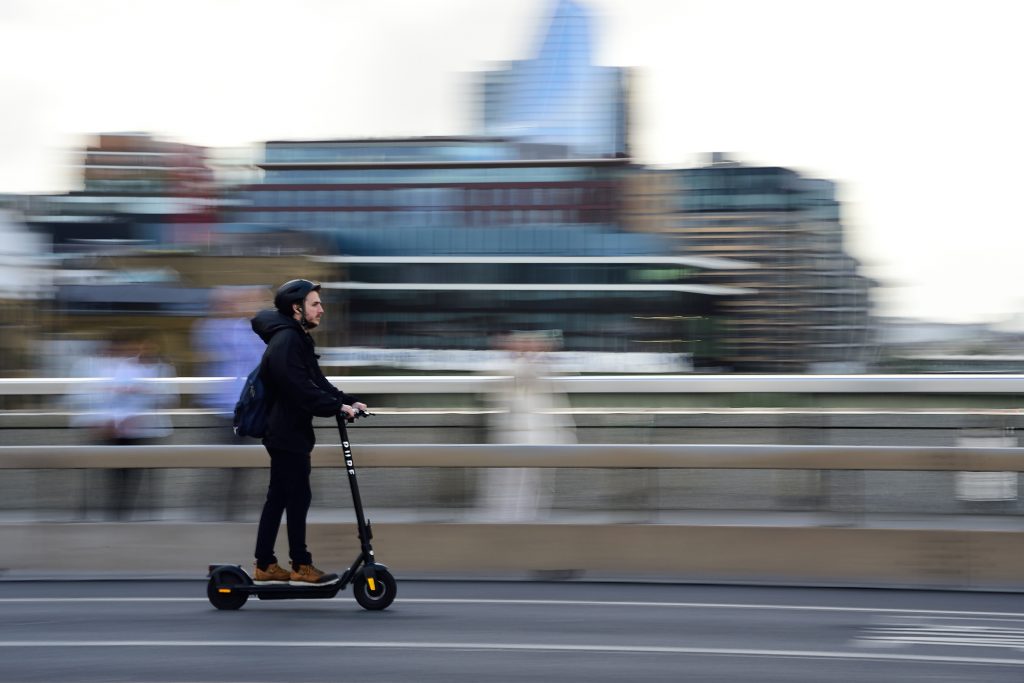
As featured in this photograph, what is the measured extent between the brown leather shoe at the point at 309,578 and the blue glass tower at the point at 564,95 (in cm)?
14254

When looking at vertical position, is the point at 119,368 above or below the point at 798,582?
above

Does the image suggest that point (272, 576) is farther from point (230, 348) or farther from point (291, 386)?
point (230, 348)

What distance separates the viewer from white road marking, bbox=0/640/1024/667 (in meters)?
6.52

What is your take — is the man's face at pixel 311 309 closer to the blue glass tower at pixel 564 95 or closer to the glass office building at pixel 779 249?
the glass office building at pixel 779 249

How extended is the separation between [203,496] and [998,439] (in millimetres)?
5283

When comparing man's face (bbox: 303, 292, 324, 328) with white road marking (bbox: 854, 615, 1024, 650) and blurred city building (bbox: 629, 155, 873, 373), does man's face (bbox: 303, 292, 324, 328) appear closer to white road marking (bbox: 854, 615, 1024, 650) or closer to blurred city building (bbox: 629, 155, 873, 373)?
white road marking (bbox: 854, 615, 1024, 650)

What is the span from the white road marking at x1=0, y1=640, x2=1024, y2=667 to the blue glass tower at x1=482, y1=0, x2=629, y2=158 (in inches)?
5647

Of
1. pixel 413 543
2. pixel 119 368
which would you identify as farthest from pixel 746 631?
pixel 119 368

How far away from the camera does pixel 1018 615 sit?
7953mm

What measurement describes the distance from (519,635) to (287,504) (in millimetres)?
1442

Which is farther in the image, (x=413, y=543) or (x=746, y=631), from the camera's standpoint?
(x=413, y=543)

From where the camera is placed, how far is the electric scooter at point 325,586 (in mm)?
7680

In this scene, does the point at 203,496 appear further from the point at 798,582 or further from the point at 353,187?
the point at 353,187

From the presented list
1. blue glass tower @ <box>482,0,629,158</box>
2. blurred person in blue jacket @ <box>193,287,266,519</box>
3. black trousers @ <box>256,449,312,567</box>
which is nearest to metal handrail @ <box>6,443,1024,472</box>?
blurred person in blue jacket @ <box>193,287,266,519</box>
